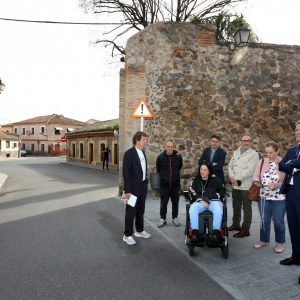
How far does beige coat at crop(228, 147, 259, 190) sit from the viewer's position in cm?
573

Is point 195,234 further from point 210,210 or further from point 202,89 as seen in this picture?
point 202,89

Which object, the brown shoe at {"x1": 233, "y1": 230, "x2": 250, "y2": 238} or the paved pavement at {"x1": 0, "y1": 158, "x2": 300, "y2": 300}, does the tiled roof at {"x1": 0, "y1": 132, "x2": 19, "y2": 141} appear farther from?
the brown shoe at {"x1": 233, "y1": 230, "x2": 250, "y2": 238}

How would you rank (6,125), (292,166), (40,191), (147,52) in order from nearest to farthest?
(292,166) < (147,52) < (40,191) < (6,125)

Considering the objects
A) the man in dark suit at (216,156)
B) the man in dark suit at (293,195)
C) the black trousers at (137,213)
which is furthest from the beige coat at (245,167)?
the black trousers at (137,213)

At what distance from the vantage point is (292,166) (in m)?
4.15

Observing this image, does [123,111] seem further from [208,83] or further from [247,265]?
[247,265]

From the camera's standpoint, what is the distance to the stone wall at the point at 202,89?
9695mm

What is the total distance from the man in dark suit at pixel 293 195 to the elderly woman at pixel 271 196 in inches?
18.3

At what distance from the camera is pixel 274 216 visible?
4.95m

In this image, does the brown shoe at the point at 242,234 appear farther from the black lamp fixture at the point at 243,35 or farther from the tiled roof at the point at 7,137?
the tiled roof at the point at 7,137

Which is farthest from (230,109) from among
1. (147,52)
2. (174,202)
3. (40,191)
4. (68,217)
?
(40,191)

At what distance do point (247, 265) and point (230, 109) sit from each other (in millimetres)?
6505

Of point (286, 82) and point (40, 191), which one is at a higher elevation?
point (286, 82)

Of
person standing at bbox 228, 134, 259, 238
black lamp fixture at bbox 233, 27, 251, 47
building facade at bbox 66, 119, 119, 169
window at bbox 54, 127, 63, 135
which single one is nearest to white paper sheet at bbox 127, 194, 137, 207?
person standing at bbox 228, 134, 259, 238
